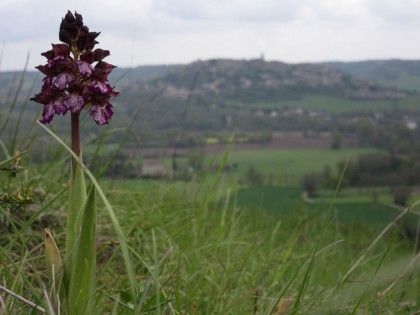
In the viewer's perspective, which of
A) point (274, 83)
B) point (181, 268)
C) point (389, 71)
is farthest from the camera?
point (389, 71)

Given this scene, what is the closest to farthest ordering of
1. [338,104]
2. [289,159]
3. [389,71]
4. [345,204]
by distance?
[345,204] < [289,159] < [338,104] < [389,71]

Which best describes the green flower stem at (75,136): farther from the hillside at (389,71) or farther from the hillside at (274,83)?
the hillside at (389,71)

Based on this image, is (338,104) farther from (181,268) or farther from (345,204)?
(181,268)

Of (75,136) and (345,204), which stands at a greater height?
(75,136)

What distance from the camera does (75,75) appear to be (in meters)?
1.86

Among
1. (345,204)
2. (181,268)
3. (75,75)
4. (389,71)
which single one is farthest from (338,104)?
(75,75)

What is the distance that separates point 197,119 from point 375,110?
47.3 meters

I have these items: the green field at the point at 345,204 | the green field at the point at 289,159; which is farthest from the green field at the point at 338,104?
the green field at the point at 345,204

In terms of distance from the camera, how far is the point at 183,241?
3740 millimetres

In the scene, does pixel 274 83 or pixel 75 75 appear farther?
pixel 274 83

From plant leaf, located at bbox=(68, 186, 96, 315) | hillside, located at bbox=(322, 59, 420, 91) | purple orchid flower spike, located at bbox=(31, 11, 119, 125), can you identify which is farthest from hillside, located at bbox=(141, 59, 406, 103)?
plant leaf, located at bbox=(68, 186, 96, 315)

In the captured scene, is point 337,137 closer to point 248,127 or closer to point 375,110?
point 248,127

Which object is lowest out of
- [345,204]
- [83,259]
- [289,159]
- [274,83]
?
[345,204]

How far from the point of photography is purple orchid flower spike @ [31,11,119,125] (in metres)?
1.82
